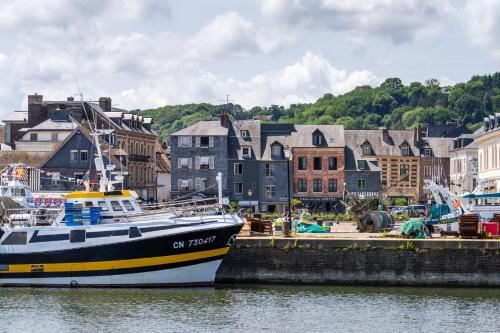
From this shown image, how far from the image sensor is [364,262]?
164ft

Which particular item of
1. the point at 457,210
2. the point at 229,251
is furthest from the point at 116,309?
the point at 457,210

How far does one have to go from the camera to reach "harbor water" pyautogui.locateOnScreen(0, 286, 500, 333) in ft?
134

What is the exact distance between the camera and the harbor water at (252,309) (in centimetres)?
4084

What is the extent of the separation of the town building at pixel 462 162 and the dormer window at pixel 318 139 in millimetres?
18746

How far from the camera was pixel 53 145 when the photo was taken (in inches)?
4112

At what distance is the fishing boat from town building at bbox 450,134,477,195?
2757 inches

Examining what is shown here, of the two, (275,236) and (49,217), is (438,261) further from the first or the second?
(49,217)

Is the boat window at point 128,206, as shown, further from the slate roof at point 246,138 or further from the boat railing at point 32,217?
the slate roof at point 246,138

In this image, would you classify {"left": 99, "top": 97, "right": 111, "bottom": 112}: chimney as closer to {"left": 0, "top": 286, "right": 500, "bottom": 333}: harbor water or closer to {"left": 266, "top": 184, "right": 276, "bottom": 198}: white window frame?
{"left": 266, "top": 184, "right": 276, "bottom": 198}: white window frame

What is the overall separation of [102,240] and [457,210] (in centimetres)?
2110

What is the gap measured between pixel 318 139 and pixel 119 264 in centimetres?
5698

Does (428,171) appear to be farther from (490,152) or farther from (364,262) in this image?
(364,262)

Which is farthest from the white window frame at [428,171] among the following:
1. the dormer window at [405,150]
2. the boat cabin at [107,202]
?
the boat cabin at [107,202]

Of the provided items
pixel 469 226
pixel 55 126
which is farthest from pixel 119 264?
pixel 55 126
